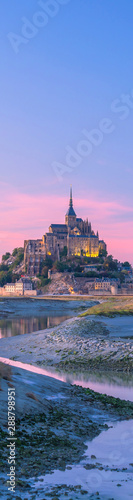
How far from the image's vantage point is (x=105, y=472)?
11.5 m

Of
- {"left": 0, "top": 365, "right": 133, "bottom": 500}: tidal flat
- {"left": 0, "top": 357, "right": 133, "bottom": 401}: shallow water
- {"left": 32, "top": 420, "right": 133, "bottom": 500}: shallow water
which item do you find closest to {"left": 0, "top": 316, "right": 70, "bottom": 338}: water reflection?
{"left": 0, "top": 357, "right": 133, "bottom": 401}: shallow water

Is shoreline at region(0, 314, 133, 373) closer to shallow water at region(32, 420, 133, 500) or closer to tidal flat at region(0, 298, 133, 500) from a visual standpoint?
tidal flat at region(0, 298, 133, 500)

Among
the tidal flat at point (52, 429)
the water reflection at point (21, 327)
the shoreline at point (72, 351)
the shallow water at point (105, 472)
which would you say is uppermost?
the water reflection at point (21, 327)

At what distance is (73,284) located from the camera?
174m

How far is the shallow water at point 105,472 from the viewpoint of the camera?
10.5 metres

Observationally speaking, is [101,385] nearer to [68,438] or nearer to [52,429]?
[52,429]

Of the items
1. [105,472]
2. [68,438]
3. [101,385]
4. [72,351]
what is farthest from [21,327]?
[105,472]

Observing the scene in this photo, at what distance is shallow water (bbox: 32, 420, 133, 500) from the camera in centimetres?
1053

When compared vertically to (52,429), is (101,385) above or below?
above

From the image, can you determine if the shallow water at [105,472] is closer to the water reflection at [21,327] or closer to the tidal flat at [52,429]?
the tidal flat at [52,429]

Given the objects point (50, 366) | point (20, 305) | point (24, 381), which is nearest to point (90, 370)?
point (50, 366)

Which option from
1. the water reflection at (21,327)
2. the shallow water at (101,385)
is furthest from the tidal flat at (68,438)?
the water reflection at (21,327)

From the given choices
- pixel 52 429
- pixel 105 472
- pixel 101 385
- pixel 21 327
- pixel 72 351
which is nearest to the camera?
pixel 105 472

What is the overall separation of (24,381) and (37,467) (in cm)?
711
